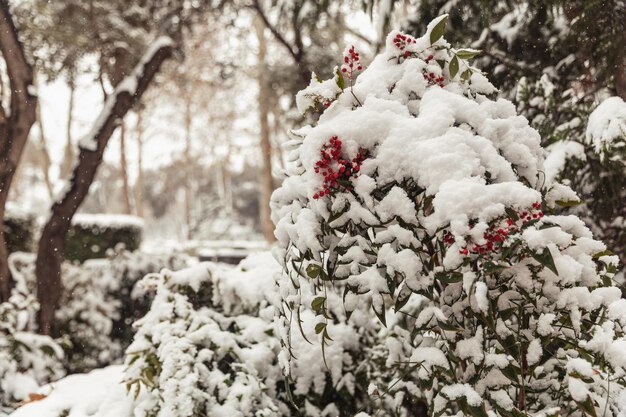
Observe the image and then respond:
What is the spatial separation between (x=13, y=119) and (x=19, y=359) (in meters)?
1.92

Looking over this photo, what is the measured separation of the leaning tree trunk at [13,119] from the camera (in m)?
3.87

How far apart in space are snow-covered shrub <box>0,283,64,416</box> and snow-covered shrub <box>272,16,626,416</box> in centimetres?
234

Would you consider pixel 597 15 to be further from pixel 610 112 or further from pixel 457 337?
pixel 457 337

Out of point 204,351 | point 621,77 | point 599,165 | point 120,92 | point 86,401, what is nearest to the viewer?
point 204,351

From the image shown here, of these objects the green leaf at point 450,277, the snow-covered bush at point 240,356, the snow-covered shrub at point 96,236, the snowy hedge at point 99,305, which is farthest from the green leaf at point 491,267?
the snow-covered shrub at point 96,236

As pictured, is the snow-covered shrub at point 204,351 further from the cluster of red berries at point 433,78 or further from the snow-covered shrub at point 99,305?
the snow-covered shrub at point 99,305

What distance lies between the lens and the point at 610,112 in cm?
215

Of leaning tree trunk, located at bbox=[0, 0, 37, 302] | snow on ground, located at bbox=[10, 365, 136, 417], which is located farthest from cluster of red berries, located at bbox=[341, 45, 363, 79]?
leaning tree trunk, located at bbox=[0, 0, 37, 302]

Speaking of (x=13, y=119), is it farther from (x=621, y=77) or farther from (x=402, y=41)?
(x=621, y=77)

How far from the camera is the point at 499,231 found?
3.79ft

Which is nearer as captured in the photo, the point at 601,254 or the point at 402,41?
the point at 601,254

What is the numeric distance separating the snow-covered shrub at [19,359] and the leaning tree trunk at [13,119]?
1.82 feet

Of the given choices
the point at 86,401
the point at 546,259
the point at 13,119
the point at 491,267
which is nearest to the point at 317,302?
the point at 491,267

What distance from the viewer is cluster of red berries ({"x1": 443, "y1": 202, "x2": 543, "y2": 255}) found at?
1161 mm
